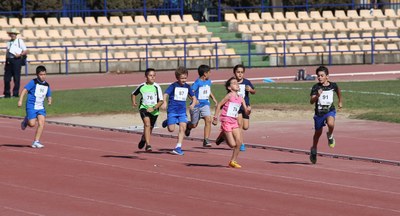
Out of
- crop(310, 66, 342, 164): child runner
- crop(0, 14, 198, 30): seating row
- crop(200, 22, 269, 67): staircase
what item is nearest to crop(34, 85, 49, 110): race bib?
crop(310, 66, 342, 164): child runner

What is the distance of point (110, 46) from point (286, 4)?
49.2 ft

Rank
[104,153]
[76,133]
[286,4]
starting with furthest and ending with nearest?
[286,4]
[76,133]
[104,153]

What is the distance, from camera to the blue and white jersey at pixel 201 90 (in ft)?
70.9

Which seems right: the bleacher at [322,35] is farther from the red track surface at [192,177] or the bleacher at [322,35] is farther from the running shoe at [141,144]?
the running shoe at [141,144]

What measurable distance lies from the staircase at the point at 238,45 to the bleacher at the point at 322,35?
321 mm

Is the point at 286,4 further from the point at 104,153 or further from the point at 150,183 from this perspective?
the point at 150,183

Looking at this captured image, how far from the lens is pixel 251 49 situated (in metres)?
51.3

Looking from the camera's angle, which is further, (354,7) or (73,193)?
(354,7)

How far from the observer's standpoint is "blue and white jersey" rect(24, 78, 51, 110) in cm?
2153

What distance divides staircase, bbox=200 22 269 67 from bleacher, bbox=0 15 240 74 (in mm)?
634

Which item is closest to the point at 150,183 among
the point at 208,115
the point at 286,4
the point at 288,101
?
the point at 208,115

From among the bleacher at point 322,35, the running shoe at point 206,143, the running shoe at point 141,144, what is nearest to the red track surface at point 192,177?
the running shoe at point 141,144

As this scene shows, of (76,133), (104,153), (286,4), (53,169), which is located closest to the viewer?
(53,169)

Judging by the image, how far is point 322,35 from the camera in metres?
53.6
